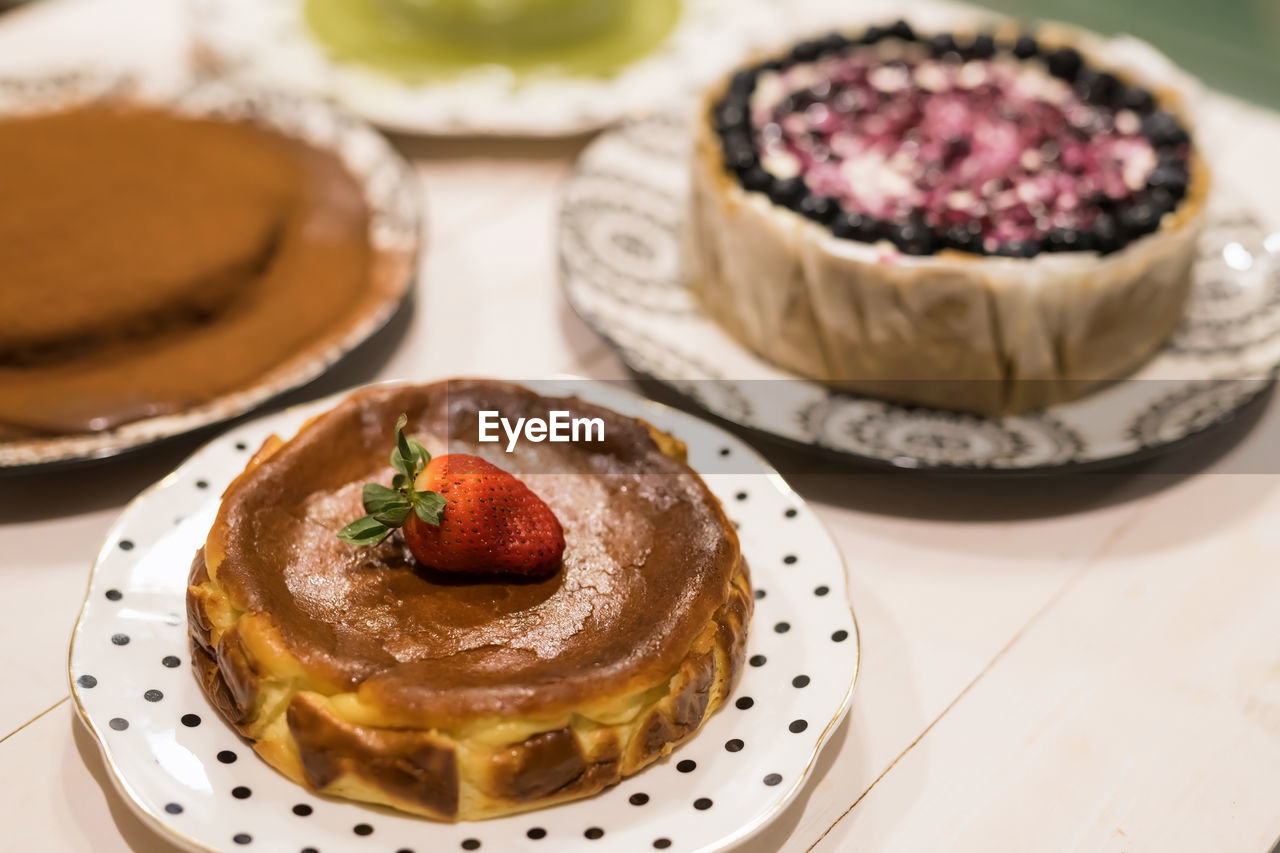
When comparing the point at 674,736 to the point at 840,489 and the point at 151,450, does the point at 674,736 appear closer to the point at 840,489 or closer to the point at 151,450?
the point at 840,489

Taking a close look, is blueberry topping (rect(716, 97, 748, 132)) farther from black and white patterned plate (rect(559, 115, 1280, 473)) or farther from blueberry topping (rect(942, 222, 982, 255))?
blueberry topping (rect(942, 222, 982, 255))

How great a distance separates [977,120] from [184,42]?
1.54 metres

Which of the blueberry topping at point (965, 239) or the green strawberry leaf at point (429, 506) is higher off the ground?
the blueberry topping at point (965, 239)

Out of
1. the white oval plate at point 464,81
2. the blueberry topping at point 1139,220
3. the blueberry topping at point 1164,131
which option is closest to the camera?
the blueberry topping at point 1139,220

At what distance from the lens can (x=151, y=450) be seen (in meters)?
1.40

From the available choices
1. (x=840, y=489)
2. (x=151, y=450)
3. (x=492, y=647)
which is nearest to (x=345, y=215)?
(x=151, y=450)

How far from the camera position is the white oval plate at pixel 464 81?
210 cm

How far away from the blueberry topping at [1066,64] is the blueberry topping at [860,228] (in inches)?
25.1

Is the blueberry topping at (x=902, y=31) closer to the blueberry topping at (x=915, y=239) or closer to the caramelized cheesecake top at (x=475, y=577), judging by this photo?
the blueberry topping at (x=915, y=239)

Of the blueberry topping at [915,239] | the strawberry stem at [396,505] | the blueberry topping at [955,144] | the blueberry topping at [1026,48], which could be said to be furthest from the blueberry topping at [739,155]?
the strawberry stem at [396,505]

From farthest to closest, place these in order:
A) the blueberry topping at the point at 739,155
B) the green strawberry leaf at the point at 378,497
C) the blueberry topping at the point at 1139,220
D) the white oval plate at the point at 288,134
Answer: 1. the blueberry topping at the point at 739,155
2. the blueberry topping at the point at 1139,220
3. the white oval plate at the point at 288,134
4. the green strawberry leaf at the point at 378,497

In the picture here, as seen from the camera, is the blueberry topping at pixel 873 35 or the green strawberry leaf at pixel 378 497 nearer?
the green strawberry leaf at pixel 378 497

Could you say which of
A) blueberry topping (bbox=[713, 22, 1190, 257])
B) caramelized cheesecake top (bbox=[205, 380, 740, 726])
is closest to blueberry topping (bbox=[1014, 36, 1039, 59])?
blueberry topping (bbox=[713, 22, 1190, 257])

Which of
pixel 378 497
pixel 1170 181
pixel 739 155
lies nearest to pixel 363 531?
pixel 378 497
